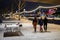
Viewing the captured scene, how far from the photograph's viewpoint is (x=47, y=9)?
228 feet

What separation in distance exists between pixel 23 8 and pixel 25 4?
2243 mm

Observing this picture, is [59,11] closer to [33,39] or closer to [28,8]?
[33,39]

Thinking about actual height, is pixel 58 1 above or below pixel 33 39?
above

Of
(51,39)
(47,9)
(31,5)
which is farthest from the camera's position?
(31,5)

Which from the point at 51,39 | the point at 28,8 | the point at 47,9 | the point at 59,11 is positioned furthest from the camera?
the point at 28,8

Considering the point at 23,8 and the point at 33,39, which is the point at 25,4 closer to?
the point at 23,8

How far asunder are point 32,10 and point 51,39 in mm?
82906

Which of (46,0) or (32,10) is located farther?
(32,10)

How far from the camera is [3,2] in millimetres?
72562

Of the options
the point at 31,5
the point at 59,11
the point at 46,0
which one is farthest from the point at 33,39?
the point at 31,5

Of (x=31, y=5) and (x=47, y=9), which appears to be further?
(x=31, y=5)

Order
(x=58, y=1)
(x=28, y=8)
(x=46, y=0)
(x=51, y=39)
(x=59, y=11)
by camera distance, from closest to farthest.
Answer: (x=58, y=1) < (x=46, y=0) < (x=51, y=39) < (x=59, y=11) < (x=28, y=8)

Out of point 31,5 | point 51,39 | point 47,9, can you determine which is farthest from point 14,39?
point 31,5

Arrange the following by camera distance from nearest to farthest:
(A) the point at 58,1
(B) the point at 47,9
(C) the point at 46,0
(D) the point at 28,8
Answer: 1. (A) the point at 58,1
2. (C) the point at 46,0
3. (B) the point at 47,9
4. (D) the point at 28,8
